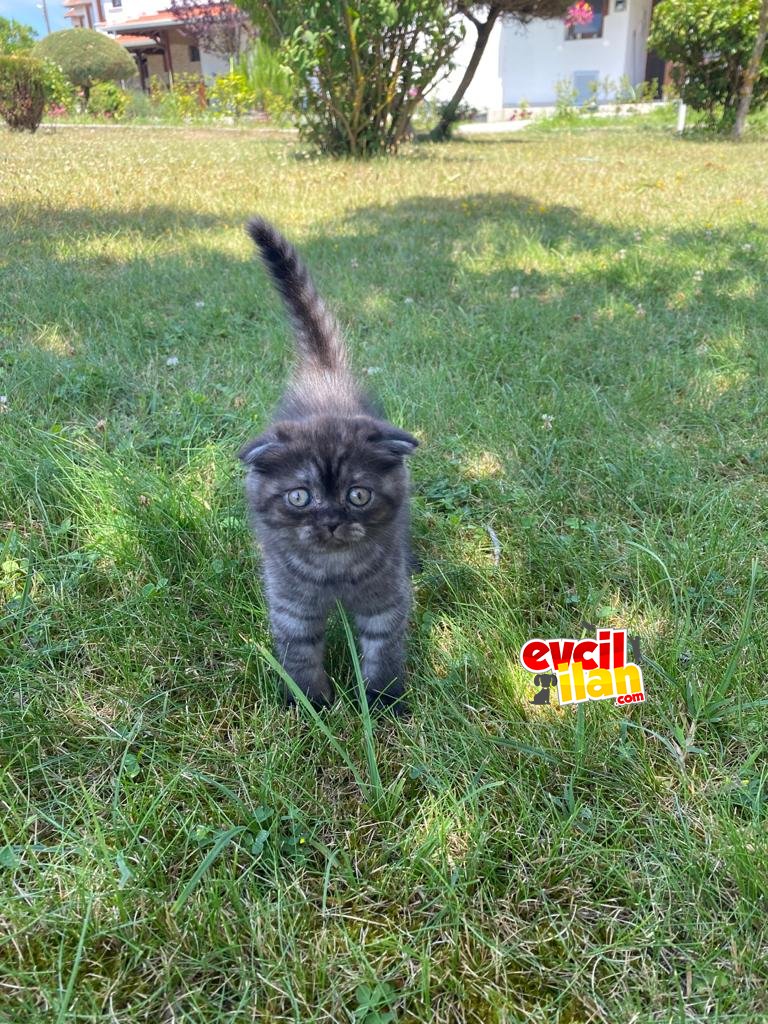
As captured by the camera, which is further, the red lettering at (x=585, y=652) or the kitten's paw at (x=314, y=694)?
the kitten's paw at (x=314, y=694)

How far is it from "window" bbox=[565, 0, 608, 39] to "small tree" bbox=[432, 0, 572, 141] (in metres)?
8.50

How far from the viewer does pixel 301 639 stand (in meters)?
1.99

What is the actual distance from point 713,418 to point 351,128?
895 cm

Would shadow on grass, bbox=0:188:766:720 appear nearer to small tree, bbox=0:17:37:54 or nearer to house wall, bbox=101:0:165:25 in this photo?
small tree, bbox=0:17:37:54

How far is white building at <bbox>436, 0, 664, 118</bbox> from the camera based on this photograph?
72.0 feet

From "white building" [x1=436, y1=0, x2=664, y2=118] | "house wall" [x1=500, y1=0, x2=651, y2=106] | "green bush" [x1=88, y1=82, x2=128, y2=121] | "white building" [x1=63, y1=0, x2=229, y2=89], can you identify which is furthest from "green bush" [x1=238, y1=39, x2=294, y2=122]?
"house wall" [x1=500, y1=0, x2=651, y2=106]

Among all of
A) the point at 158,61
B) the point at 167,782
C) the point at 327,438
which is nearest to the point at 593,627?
the point at 327,438

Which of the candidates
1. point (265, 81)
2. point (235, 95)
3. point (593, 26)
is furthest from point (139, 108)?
point (593, 26)

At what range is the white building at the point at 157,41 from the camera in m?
27.9

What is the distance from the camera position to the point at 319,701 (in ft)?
6.67

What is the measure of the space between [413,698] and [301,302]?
1.43 meters

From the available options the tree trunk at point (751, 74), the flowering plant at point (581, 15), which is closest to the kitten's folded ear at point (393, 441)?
the tree trunk at point (751, 74)

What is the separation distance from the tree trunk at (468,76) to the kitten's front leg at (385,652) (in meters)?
14.7

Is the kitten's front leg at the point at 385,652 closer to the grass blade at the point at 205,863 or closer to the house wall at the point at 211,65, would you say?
the grass blade at the point at 205,863
